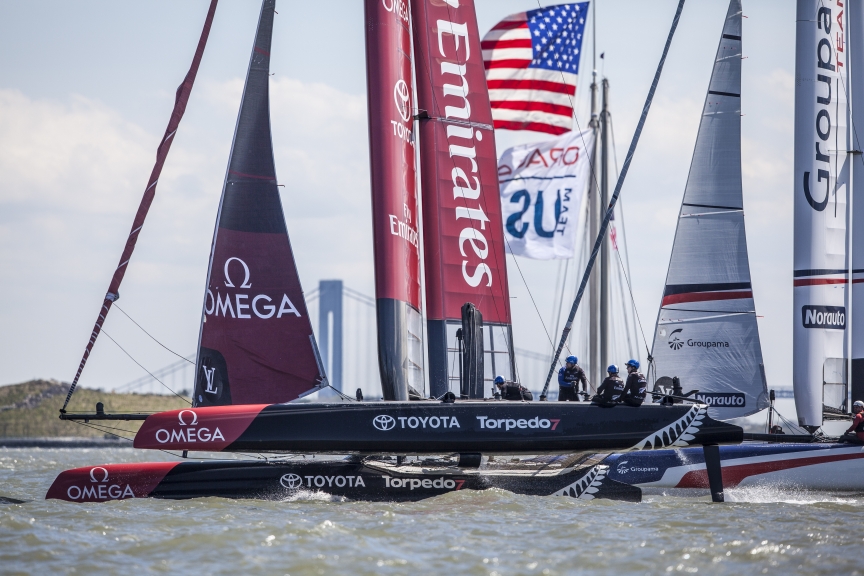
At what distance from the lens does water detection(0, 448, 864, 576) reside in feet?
24.1

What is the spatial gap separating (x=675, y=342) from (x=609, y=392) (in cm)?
510

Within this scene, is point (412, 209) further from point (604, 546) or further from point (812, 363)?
point (812, 363)

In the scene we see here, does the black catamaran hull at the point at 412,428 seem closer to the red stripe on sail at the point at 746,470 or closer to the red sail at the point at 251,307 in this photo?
the red sail at the point at 251,307

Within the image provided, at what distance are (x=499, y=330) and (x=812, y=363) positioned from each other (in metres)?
4.46

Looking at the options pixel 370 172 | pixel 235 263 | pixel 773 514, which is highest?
pixel 370 172

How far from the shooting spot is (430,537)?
8.38 metres

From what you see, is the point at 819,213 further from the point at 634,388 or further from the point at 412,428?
the point at 412,428

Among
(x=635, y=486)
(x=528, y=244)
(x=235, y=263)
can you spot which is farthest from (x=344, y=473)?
(x=528, y=244)

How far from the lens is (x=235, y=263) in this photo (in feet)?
37.4

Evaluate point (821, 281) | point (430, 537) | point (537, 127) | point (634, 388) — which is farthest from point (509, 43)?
point (430, 537)

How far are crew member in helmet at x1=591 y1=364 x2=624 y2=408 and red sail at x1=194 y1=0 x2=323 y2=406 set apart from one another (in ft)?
10.1

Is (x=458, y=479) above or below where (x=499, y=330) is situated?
below

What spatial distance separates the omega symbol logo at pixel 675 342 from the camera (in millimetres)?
15305

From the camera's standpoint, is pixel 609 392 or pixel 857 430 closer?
pixel 609 392
